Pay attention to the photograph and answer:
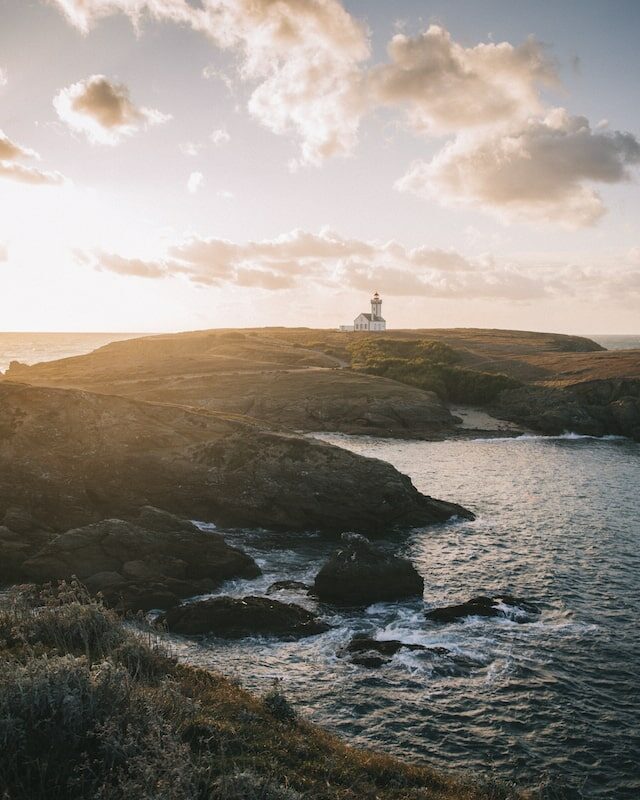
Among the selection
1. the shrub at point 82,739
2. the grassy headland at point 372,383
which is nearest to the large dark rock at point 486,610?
the shrub at point 82,739

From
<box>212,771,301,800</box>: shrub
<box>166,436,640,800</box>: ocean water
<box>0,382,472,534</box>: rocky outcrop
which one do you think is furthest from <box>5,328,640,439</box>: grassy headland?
<box>212,771,301,800</box>: shrub

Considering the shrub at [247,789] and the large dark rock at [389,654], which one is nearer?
the shrub at [247,789]

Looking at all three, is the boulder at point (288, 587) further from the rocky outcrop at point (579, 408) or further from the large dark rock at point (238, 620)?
the rocky outcrop at point (579, 408)

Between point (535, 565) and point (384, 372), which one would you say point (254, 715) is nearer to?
point (535, 565)

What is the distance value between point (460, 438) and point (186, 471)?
46490 mm

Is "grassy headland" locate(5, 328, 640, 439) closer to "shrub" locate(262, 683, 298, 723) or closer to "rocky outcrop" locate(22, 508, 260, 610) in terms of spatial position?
"rocky outcrop" locate(22, 508, 260, 610)

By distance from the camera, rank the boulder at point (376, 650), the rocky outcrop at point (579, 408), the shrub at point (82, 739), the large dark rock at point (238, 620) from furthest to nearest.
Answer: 1. the rocky outcrop at point (579, 408)
2. the large dark rock at point (238, 620)
3. the boulder at point (376, 650)
4. the shrub at point (82, 739)

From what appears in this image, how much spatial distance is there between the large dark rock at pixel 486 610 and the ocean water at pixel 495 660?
49 centimetres

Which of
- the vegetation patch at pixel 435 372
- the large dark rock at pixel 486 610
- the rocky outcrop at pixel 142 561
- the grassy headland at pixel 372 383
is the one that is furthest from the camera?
the vegetation patch at pixel 435 372

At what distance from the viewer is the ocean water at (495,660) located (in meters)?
16.7

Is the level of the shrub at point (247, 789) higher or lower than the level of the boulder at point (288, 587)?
higher

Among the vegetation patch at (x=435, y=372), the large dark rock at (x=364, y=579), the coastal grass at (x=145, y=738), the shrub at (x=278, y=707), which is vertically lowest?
the large dark rock at (x=364, y=579)

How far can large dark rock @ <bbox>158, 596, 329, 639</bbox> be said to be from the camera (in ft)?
75.4

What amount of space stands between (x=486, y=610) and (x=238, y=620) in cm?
1103
